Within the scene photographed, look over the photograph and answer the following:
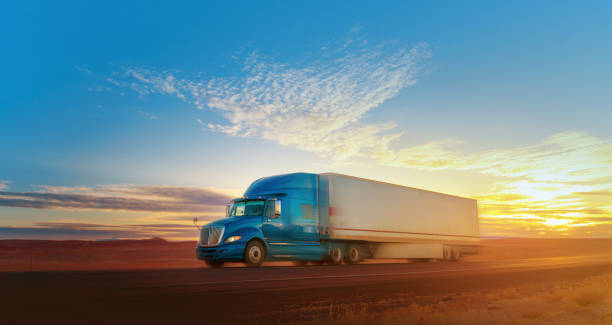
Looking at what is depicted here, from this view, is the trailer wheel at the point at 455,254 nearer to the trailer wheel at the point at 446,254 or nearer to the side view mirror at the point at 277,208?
the trailer wheel at the point at 446,254

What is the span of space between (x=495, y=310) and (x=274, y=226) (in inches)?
439

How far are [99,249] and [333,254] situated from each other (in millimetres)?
40037

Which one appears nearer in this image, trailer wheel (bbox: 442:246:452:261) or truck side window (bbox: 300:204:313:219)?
truck side window (bbox: 300:204:313:219)

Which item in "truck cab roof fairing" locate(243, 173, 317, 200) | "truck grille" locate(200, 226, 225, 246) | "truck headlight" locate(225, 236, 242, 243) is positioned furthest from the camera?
"truck cab roof fairing" locate(243, 173, 317, 200)

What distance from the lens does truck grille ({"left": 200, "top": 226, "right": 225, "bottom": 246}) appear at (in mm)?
18594

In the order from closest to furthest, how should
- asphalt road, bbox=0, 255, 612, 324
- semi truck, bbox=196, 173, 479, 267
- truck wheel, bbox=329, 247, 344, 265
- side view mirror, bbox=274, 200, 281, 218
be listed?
asphalt road, bbox=0, 255, 612, 324, semi truck, bbox=196, 173, 479, 267, side view mirror, bbox=274, 200, 281, 218, truck wheel, bbox=329, 247, 344, 265

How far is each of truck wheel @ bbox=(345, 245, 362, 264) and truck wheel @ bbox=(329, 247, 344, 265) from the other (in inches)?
20.8

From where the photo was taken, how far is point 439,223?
3036 cm

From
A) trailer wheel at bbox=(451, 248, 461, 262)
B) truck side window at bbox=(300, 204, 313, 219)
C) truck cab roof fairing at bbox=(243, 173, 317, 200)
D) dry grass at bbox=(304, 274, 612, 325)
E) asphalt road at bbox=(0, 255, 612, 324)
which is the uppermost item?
truck cab roof fairing at bbox=(243, 173, 317, 200)

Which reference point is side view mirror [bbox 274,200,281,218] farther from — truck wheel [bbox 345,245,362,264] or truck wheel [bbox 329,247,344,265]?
truck wheel [bbox 345,245,362,264]

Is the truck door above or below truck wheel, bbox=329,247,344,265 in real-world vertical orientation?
above

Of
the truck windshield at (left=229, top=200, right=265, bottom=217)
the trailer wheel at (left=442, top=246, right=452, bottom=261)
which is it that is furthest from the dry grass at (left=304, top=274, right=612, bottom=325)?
the trailer wheel at (left=442, top=246, right=452, bottom=261)

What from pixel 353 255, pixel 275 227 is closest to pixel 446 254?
pixel 353 255

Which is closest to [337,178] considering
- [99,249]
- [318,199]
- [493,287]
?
[318,199]
